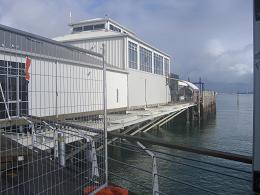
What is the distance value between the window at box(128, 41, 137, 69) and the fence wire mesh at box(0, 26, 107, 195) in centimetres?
2082

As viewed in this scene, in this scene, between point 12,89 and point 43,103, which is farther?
point 43,103

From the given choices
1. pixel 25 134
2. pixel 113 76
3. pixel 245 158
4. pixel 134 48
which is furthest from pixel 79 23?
pixel 245 158

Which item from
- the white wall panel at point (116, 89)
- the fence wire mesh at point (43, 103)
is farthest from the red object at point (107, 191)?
the white wall panel at point (116, 89)

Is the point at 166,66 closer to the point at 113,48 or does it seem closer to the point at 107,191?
the point at 113,48

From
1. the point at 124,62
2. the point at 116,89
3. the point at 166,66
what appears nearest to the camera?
the point at 116,89

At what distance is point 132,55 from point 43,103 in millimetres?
23139

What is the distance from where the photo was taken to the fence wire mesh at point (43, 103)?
308 centimetres

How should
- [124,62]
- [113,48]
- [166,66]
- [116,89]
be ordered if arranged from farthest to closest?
[166,66], [113,48], [124,62], [116,89]

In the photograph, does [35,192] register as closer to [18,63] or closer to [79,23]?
[18,63]

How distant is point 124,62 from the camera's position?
81.9ft

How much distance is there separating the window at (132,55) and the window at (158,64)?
6.92 meters

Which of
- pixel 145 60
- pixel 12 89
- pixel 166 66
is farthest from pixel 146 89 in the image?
pixel 12 89

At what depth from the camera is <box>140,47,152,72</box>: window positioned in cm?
2905

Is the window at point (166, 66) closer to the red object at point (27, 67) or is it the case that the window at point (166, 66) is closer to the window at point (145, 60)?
the window at point (145, 60)
